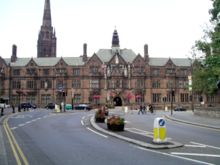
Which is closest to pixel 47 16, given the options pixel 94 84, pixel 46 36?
pixel 46 36

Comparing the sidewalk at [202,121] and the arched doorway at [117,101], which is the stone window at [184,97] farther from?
the sidewalk at [202,121]

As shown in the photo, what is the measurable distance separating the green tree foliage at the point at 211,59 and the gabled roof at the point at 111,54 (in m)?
52.6

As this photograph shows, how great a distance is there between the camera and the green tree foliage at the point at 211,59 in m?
40.2

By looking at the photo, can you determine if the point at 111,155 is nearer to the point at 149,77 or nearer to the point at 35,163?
the point at 35,163

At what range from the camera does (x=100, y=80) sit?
105m

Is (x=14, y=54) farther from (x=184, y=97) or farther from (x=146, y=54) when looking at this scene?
(x=184, y=97)

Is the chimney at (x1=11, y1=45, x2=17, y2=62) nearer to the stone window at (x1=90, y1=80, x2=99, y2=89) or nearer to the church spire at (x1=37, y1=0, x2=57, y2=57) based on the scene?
the church spire at (x1=37, y1=0, x2=57, y2=57)

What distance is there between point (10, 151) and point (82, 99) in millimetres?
87754

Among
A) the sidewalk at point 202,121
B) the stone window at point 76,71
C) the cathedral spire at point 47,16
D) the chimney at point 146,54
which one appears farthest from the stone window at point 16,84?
the sidewalk at point 202,121

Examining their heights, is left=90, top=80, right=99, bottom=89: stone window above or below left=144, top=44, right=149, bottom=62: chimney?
below

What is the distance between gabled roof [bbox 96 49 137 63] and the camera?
109m

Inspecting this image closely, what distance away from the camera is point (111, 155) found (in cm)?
1550

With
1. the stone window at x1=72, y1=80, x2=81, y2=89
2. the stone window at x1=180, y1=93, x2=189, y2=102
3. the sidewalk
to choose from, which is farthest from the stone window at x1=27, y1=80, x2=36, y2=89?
the sidewalk

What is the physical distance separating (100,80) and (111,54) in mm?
9627
